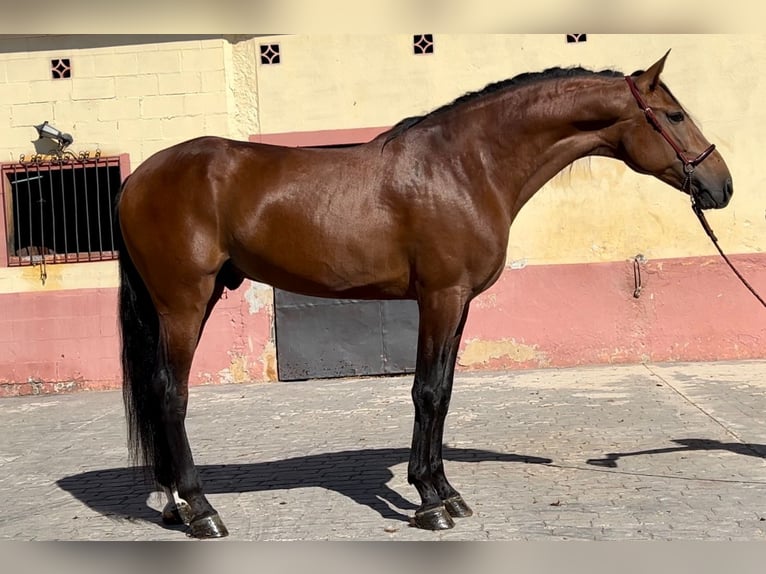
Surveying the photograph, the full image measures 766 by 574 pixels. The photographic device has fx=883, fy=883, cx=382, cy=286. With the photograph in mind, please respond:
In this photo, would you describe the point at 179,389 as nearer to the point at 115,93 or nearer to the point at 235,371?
the point at 235,371

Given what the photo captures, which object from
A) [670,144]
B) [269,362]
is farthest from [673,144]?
[269,362]

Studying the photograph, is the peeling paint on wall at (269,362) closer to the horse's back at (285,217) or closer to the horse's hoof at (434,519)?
the horse's back at (285,217)

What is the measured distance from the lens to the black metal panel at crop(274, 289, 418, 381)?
35.0 ft

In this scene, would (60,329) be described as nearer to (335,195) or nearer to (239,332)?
(239,332)

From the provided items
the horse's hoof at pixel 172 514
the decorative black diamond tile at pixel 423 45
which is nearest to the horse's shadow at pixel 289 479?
the horse's hoof at pixel 172 514

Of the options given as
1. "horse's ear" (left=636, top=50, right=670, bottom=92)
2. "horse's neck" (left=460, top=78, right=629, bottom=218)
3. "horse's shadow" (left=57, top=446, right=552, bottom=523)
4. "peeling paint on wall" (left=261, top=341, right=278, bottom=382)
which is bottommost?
"horse's shadow" (left=57, top=446, right=552, bottom=523)

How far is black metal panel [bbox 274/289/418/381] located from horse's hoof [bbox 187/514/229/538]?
590cm

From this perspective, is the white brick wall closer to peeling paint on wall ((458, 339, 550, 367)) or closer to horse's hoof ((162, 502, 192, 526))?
peeling paint on wall ((458, 339, 550, 367))

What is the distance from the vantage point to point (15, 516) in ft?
18.0

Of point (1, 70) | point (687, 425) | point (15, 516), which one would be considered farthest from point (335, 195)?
point (1, 70)

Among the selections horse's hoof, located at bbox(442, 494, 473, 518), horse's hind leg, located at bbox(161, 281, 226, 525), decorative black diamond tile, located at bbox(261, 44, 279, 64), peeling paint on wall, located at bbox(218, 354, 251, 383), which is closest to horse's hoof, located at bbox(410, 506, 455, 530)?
horse's hoof, located at bbox(442, 494, 473, 518)
